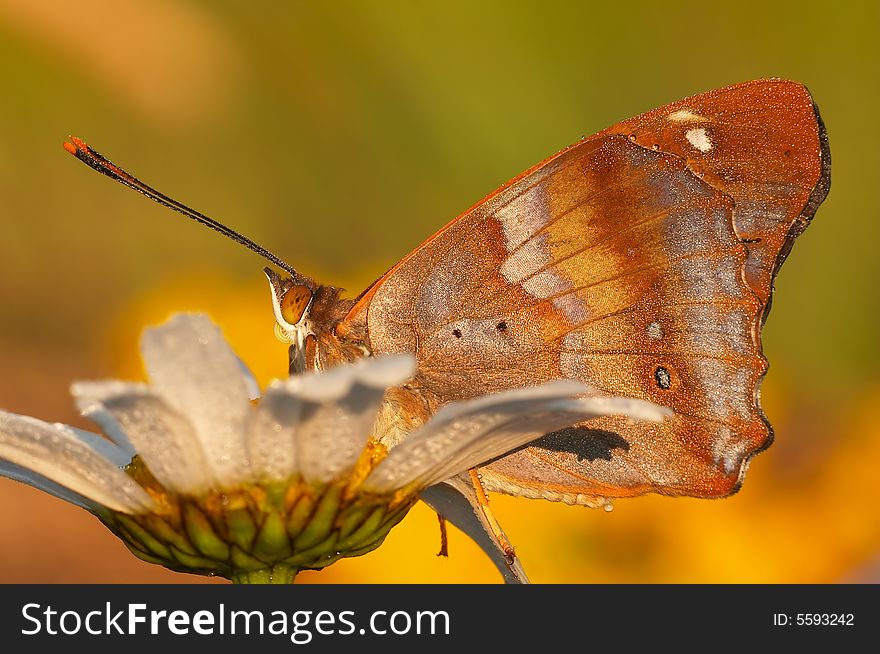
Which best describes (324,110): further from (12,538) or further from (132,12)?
(12,538)

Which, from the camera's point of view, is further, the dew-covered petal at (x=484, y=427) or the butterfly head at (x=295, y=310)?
the butterfly head at (x=295, y=310)

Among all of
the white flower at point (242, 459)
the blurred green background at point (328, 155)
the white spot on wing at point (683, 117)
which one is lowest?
the white flower at point (242, 459)

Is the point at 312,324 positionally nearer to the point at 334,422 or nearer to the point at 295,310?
the point at 295,310

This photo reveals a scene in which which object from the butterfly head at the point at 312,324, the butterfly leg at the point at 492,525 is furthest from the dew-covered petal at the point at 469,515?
the butterfly head at the point at 312,324

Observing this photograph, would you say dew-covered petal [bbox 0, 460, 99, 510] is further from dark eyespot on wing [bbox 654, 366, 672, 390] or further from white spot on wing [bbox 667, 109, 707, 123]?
white spot on wing [bbox 667, 109, 707, 123]

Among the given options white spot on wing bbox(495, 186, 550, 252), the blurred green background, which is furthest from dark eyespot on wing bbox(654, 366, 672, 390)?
the blurred green background

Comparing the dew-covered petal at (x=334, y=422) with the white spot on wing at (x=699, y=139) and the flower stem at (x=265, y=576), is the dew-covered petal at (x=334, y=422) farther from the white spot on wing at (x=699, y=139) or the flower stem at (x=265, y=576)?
the white spot on wing at (x=699, y=139)

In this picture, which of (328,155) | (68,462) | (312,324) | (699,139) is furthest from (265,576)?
(328,155)
